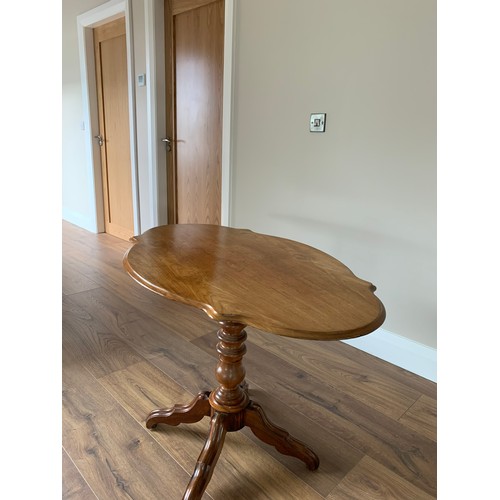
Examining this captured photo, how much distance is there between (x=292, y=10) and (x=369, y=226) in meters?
1.19

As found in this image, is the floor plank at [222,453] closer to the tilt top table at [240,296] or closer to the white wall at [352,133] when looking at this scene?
the tilt top table at [240,296]

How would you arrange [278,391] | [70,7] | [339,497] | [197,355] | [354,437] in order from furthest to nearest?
1. [70,7]
2. [197,355]
3. [278,391]
4. [354,437]
5. [339,497]

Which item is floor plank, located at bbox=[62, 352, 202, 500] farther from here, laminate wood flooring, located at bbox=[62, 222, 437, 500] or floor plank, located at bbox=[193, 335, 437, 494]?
floor plank, located at bbox=[193, 335, 437, 494]

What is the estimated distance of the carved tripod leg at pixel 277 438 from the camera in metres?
1.20

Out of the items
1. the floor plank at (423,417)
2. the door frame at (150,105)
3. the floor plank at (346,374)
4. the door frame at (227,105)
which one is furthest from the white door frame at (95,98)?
the floor plank at (423,417)

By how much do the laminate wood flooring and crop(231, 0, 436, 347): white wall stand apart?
0.45 m

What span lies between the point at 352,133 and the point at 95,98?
9.59ft

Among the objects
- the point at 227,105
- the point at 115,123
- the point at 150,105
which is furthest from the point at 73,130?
the point at 227,105

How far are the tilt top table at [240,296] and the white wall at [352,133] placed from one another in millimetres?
707

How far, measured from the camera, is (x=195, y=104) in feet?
9.03
